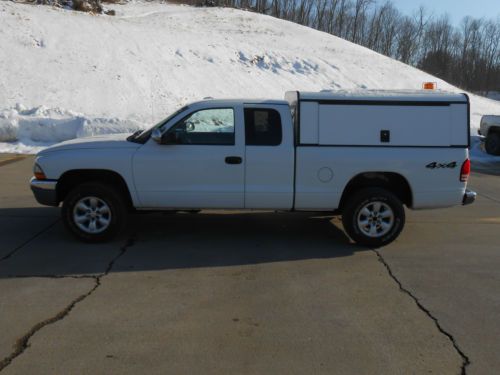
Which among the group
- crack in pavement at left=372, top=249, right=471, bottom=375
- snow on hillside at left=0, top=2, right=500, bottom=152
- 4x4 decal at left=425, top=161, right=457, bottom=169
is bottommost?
crack in pavement at left=372, top=249, right=471, bottom=375

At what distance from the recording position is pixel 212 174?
6.52 metres

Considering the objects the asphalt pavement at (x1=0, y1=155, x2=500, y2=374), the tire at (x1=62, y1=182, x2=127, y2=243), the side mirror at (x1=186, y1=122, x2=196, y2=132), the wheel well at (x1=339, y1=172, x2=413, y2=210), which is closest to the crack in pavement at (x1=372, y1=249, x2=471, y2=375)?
the asphalt pavement at (x1=0, y1=155, x2=500, y2=374)

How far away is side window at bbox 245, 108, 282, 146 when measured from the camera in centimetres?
654

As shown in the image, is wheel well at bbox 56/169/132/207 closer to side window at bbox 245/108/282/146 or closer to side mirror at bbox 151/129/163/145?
side mirror at bbox 151/129/163/145

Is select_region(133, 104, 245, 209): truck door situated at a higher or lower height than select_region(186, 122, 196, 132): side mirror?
lower

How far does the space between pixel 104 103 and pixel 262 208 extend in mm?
16562

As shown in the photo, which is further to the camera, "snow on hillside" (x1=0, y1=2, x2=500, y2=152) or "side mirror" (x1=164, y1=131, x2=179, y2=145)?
"snow on hillside" (x1=0, y1=2, x2=500, y2=152)

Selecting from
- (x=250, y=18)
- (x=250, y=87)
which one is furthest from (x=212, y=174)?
(x=250, y=18)

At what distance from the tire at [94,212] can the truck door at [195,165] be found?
32 cm

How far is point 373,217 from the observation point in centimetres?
668

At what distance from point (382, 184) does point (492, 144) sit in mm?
12408

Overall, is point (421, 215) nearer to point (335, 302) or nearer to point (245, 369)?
point (335, 302)

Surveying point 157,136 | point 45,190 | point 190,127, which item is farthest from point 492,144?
point 45,190

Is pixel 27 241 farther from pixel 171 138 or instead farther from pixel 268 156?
pixel 268 156
